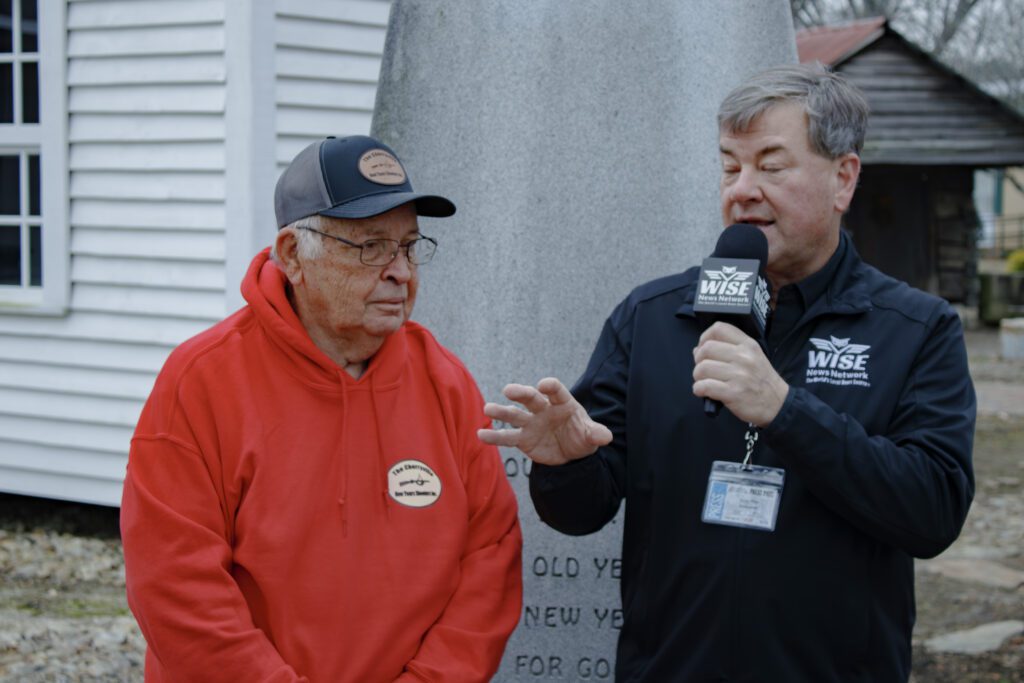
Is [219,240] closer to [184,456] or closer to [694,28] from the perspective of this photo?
[694,28]

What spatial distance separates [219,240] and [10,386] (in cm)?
178

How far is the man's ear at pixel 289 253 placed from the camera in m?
2.51

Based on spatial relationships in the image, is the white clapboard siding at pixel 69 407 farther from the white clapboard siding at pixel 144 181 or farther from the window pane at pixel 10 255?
the window pane at pixel 10 255

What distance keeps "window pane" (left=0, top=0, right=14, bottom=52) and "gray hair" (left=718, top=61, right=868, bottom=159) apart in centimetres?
638

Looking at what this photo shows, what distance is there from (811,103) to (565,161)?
4.50 ft

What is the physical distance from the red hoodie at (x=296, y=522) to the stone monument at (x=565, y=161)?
4.17 feet

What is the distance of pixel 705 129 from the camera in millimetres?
3891

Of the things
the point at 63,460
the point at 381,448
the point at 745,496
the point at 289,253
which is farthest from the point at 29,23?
the point at 745,496

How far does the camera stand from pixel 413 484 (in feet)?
8.18

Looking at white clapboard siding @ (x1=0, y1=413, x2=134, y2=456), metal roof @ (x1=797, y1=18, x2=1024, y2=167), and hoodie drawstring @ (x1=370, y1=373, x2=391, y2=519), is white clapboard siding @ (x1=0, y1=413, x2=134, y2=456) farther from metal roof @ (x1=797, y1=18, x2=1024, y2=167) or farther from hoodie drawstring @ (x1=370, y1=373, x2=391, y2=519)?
metal roof @ (x1=797, y1=18, x2=1024, y2=167)

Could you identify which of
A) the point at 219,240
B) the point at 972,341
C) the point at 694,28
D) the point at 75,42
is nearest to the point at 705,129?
the point at 694,28

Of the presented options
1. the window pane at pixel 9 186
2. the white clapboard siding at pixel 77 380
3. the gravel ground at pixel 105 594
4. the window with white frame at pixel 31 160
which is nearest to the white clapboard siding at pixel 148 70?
the window with white frame at pixel 31 160

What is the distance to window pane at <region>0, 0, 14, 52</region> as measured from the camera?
7.68 metres

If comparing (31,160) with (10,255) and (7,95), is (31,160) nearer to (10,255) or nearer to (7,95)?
(7,95)
